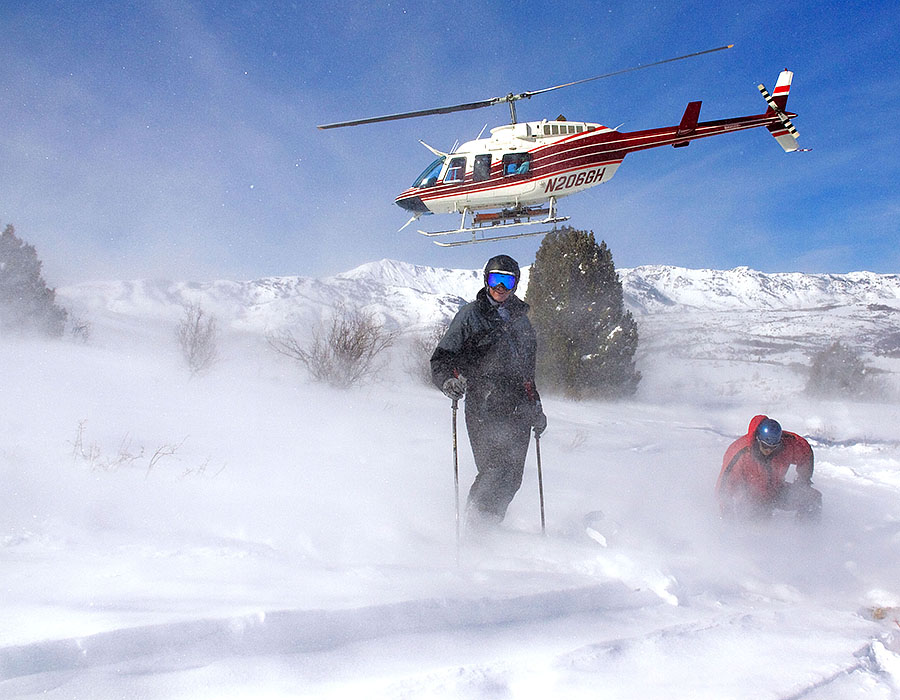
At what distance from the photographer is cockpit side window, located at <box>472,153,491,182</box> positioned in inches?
452

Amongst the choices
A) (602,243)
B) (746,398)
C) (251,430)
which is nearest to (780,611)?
(251,430)

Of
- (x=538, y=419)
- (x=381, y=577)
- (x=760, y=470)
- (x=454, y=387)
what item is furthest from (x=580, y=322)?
(x=381, y=577)

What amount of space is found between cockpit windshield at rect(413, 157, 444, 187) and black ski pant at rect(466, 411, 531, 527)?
9262mm

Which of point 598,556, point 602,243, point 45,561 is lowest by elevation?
point 598,556

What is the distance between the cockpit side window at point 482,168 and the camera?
37.6ft

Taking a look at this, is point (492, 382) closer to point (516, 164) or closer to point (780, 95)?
point (516, 164)

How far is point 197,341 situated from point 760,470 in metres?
13.9

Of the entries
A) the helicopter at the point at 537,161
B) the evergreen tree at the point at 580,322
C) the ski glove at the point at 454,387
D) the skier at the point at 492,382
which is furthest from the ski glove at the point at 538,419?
the evergreen tree at the point at 580,322

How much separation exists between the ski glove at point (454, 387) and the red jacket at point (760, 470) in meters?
2.49

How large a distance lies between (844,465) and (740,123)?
7019 millimetres

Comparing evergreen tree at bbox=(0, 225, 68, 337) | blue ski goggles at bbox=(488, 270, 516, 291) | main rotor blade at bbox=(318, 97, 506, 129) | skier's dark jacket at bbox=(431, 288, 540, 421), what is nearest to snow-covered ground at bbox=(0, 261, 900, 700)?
skier's dark jacket at bbox=(431, 288, 540, 421)

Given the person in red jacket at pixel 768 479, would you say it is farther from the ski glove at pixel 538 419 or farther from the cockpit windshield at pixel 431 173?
the cockpit windshield at pixel 431 173

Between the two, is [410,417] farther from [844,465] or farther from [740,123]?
[740,123]

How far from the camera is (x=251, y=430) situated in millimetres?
6555
